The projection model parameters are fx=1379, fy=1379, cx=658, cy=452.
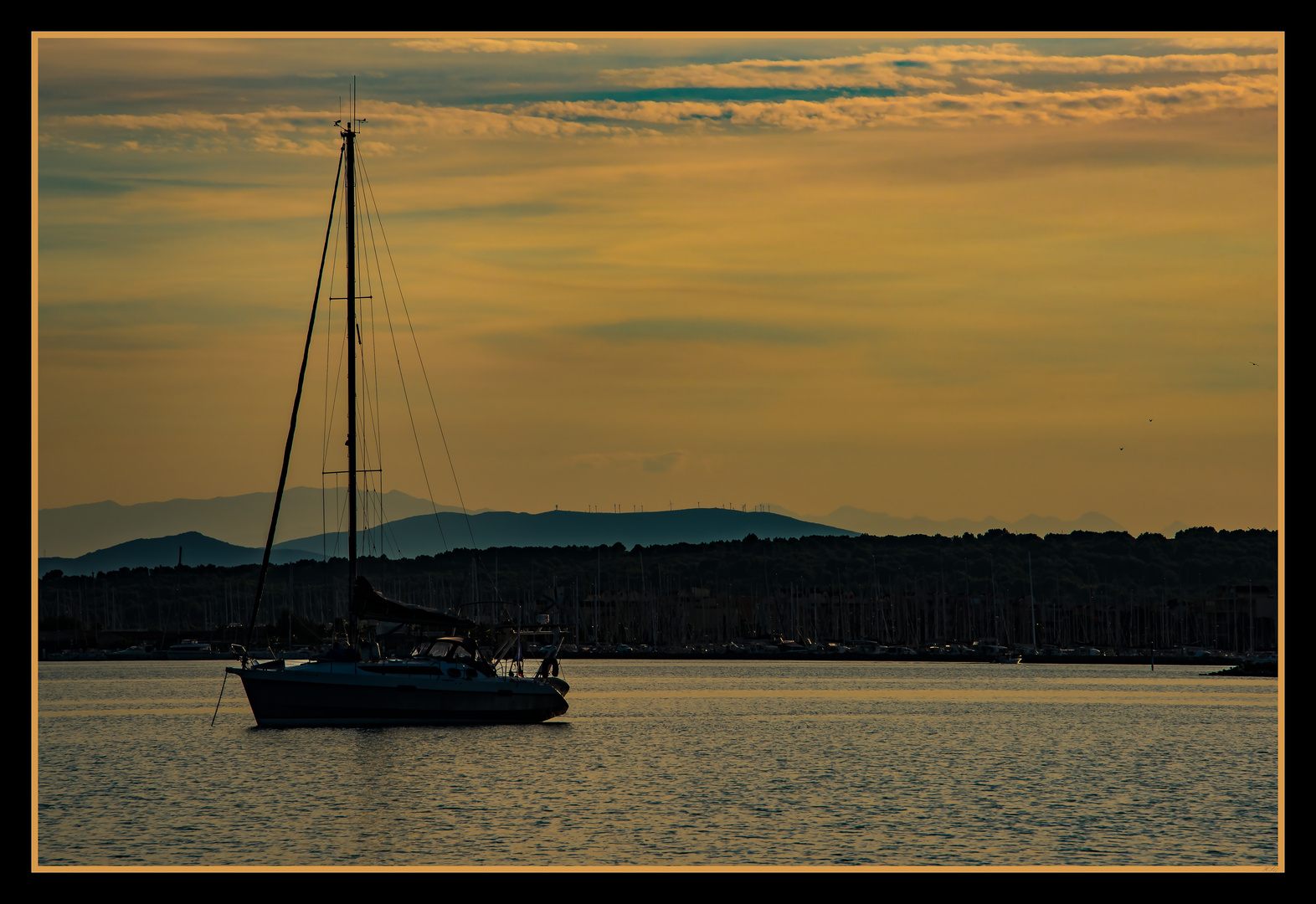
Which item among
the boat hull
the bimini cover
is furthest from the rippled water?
the bimini cover

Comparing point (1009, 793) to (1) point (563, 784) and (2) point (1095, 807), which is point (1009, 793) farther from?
(1) point (563, 784)

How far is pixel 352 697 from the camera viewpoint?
51.0 meters

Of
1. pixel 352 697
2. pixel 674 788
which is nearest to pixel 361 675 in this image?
pixel 352 697

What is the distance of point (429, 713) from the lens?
5194cm

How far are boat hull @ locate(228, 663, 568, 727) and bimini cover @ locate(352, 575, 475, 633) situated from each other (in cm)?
203

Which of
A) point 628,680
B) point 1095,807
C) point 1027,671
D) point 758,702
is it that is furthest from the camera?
point 1027,671

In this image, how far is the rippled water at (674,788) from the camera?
3180 centimetres

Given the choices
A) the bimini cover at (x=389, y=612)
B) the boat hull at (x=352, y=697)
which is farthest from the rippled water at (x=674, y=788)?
the bimini cover at (x=389, y=612)

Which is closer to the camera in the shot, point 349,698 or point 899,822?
point 899,822

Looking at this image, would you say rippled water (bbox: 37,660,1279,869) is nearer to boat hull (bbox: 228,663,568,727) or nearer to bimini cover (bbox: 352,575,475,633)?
boat hull (bbox: 228,663,568,727)

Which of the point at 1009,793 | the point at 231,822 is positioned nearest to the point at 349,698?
the point at 231,822

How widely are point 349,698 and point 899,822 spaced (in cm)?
2324

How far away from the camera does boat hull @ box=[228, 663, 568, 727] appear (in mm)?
50906

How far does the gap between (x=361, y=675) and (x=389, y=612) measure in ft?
8.24
